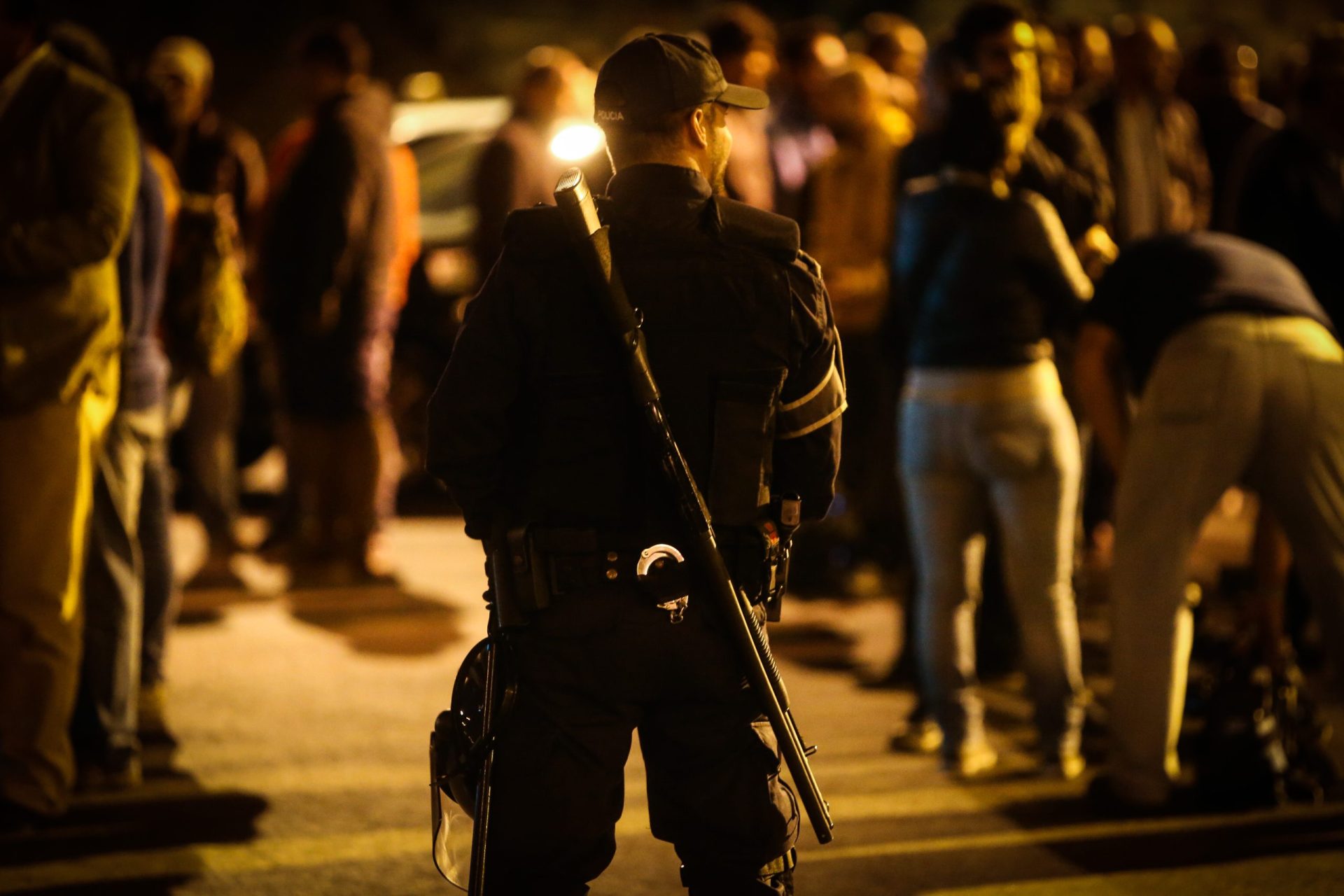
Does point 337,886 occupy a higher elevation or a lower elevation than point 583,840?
lower

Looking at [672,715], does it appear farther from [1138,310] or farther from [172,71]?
[172,71]

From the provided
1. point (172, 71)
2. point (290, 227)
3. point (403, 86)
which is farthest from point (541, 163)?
point (403, 86)

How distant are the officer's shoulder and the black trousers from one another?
0.65 meters

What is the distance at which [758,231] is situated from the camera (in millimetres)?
3330

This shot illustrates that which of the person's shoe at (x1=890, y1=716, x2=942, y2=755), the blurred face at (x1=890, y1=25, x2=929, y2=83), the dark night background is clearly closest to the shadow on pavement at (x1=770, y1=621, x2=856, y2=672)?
the person's shoe at (x1=890, y1=716, x2=942, y2=755)

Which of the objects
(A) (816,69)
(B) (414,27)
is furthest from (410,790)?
(B) (414,27)

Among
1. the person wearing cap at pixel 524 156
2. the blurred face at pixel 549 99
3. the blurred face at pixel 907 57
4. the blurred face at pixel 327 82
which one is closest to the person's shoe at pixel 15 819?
the person wearing cap at pixel 524 156

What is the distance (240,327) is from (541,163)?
6.68 feet

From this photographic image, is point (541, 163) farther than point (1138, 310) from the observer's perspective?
Yes

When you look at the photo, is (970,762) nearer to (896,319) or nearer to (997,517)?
(997,517)

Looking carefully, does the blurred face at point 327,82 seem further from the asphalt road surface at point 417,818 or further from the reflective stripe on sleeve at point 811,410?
the reflective stripe on sleeve at point 811,410

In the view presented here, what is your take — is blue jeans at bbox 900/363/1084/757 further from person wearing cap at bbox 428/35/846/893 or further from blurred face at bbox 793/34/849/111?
blurred face at bbox 793/34/849/111

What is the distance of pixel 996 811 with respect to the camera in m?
5.38

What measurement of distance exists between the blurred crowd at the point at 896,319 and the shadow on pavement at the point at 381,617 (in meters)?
1.27
